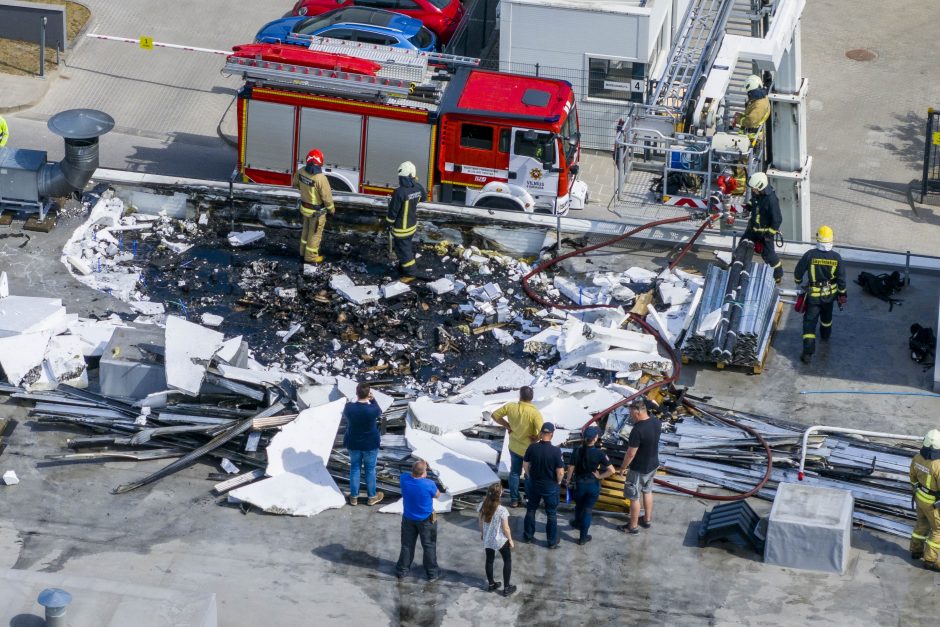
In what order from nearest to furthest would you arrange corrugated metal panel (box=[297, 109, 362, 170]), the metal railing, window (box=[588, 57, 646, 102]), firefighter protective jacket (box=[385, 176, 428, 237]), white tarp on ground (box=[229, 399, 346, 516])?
white tarp on ground (box=[229, 399, 346, 516]) → firefighter protective jacket (box=[385, 176, 428, 237]) → corrugated metal panel (box=[297, 109, 362, 170]) → window (box=[588, 57, 646, 102]) → the metal railing

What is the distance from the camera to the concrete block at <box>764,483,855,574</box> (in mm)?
15242

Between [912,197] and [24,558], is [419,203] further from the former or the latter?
[912,197]

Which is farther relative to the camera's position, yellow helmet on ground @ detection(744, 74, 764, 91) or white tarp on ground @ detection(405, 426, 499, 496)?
yellow helmet on ground @ detection(744, 74, 764, 91)

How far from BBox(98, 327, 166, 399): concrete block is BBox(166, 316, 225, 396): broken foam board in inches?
13.8

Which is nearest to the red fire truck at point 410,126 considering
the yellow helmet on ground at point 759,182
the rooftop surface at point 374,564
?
the yellow helmet on ground at point 759,182

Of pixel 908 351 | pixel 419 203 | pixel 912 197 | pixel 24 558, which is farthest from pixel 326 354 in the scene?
pixel 912 197

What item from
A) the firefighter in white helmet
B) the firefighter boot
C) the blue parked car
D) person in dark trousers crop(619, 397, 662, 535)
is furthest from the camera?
the blue parked car

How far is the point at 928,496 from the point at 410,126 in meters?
9.87

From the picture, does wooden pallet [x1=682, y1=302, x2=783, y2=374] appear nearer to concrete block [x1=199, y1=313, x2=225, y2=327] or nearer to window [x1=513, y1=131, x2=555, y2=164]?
window [x1=513, y1=131, x2=555, y2=164]

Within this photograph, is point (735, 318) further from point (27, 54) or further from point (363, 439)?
point (27, 54)

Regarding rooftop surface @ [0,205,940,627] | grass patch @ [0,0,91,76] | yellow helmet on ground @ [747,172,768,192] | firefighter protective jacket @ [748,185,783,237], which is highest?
grass patch @ [0,0,91,76]

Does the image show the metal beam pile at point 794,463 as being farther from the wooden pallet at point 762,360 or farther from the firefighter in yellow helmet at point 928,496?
the wooden pallet at point 762,360

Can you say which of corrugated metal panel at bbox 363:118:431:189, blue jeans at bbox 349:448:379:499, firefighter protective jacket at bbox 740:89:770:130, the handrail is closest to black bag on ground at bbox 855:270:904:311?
the handrail

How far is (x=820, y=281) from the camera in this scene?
1842 centimetres
